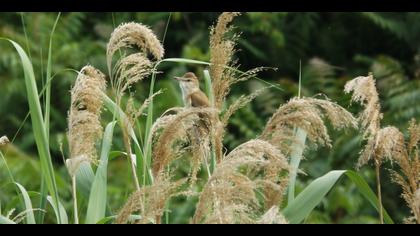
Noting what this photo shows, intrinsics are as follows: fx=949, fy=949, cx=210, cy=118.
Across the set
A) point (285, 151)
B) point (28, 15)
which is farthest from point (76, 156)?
point (28, 15)

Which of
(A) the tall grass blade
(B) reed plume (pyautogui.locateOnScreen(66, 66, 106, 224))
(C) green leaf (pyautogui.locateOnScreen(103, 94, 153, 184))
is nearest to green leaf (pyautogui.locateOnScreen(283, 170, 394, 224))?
(C) green leaf (pyautogui.locateOnScreen(103, 94, 153, 184))

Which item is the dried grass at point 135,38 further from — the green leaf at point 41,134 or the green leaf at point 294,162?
the green leaf at point 294,162

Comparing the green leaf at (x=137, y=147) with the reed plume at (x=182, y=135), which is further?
the green leaf at (x=137, y=147)

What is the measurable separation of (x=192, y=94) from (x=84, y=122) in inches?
50.1

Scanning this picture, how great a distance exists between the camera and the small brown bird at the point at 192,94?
372 centimetres

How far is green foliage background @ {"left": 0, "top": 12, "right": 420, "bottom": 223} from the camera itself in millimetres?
7773

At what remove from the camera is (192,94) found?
380 centimetres

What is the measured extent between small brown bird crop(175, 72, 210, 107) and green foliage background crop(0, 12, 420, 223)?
112 inches

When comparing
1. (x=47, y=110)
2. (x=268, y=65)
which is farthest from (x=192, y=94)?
(x=268, y=65)

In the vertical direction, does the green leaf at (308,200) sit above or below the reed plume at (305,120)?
below

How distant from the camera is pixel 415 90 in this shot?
26.2 ft

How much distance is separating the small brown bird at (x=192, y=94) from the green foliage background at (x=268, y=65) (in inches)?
112

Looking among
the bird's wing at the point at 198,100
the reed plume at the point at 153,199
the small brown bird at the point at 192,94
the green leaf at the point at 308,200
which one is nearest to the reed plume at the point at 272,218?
the reed plume at the point at 153,199

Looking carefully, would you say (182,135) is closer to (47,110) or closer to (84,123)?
(84,123)
